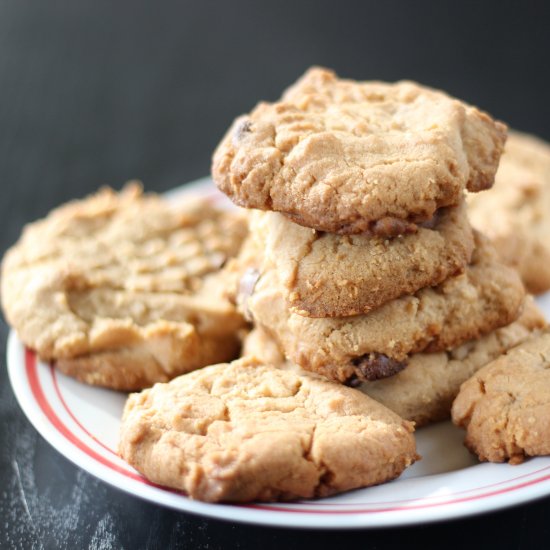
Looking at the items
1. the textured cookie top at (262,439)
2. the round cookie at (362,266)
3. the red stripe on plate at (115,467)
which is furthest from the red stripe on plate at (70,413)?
the round cookie at (362,266)

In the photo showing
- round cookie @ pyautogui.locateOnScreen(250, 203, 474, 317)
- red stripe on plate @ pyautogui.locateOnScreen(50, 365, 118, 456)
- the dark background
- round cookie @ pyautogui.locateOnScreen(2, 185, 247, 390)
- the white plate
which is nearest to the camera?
the white plate

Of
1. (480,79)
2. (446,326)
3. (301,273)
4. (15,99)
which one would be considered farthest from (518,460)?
(15,99)

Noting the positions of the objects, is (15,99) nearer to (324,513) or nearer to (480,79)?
(480,79)

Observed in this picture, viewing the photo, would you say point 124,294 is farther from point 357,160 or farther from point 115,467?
point 357,160

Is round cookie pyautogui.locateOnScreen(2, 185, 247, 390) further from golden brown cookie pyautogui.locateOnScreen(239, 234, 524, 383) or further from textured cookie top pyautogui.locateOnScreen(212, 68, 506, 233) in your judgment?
textured cookie top pyautogui.locateOnScreen(212, 68, 506, 233)

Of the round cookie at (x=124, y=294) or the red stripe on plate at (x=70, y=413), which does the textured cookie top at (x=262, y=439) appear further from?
the round cookie at (x=124, y=294)

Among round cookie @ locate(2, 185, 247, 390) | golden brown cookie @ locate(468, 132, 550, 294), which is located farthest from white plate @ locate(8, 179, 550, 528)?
golden brown cookie @ locate(468, 132, 550, 294)

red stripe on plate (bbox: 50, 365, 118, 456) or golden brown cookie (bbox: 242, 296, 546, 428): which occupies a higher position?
golden brown cookie (bbox: 242, 296, 546, 428)
